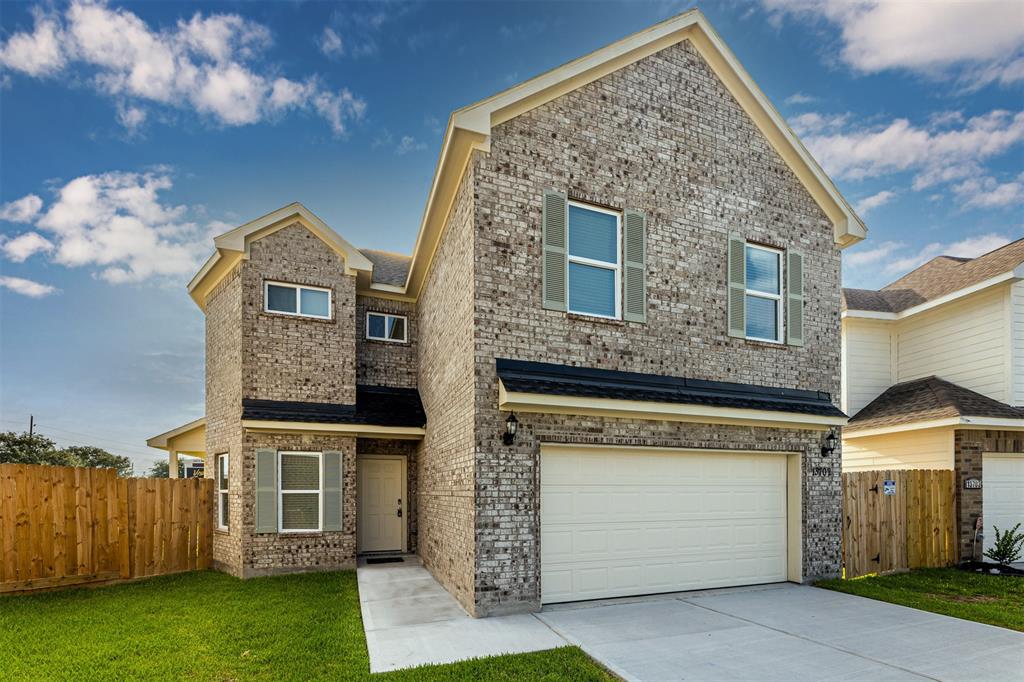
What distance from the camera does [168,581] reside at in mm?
9820

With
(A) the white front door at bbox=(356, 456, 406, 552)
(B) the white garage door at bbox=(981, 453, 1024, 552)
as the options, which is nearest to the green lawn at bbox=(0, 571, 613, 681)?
(A) the white front door at bbox=(356, 456, 406, 552)

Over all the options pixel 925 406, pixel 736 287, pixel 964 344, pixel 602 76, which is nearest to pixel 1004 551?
pixel 925 406

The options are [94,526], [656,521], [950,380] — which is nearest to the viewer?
[656,521]

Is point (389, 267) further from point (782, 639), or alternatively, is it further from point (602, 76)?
point (782, 639)

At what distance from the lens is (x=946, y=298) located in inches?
516

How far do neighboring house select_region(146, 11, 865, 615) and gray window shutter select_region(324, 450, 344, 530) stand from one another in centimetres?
5

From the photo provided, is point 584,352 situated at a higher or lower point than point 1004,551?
higher

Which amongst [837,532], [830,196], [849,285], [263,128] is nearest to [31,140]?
[263,128]

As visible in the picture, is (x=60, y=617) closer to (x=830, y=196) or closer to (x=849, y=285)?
(x=830, y=196)

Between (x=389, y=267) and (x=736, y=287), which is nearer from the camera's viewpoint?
(x=736, y=287)

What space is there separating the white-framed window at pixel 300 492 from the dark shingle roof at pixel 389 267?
435cm

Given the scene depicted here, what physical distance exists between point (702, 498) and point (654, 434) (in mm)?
1447

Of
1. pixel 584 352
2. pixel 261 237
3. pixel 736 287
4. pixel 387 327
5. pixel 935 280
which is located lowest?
pixel 584 352

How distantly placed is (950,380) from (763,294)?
782cm
